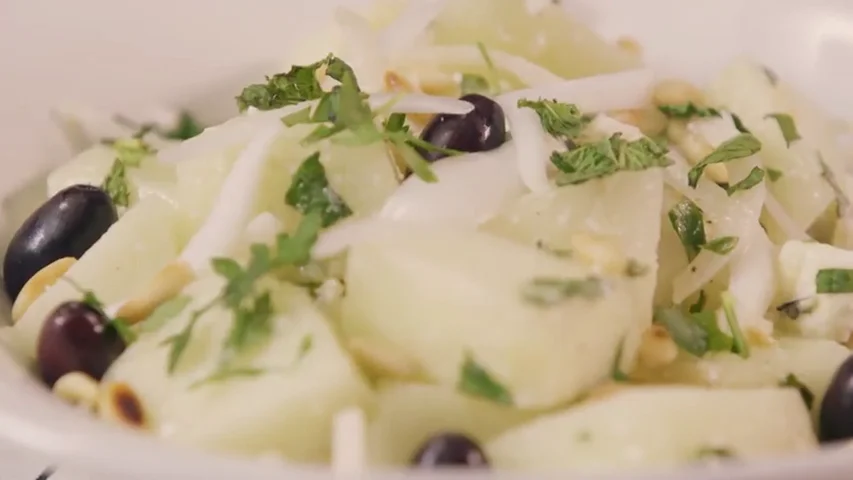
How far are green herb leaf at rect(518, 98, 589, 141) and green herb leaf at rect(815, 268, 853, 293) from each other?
1.32 ft

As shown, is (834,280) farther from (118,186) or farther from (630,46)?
(118,186)

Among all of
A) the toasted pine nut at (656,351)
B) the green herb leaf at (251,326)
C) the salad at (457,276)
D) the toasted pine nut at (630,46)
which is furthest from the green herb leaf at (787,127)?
the green herb leaf at (251,326)

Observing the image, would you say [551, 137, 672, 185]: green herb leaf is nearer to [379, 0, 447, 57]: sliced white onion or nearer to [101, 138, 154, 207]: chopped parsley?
[379, 0, 447, 57]: sliced white onion

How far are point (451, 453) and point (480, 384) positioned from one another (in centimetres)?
8

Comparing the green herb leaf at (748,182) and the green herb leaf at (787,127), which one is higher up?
the green herb leaf at (748,182)

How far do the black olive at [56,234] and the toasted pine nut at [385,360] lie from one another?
1.82 ft

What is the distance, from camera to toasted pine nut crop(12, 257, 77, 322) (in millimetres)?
1359

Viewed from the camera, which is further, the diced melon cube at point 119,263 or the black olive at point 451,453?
the diced melon cube at point 119,263

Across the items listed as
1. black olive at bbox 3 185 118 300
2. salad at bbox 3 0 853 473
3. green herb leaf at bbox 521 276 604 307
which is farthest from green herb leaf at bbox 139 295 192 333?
green herb leaf at bbox 521 276 604 307

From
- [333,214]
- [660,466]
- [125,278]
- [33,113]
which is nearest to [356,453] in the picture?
[660,466]

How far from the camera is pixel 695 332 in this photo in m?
1.21

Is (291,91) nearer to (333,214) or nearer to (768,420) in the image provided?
(333,214)

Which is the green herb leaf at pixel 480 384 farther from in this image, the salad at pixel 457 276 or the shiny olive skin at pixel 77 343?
the shiny olive skin at pixel 77 343

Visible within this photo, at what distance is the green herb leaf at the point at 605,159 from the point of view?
1268mm
